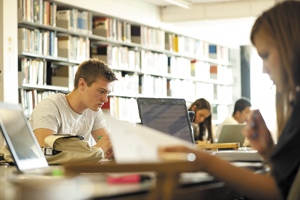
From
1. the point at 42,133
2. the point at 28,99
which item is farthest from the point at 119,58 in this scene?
the point at 42,133

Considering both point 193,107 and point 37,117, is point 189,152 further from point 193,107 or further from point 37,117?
point 193,107

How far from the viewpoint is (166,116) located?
2105 millimetres

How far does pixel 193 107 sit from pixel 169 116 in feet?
8.69

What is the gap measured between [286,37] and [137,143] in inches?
19.9

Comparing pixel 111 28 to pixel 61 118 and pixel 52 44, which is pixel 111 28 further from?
pixel 61 118

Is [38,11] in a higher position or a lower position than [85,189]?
higher

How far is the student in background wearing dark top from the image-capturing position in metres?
1.01

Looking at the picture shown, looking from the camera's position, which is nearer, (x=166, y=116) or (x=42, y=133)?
(x=166, y=116)

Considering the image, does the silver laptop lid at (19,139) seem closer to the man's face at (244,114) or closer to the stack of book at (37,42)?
the stack of book at (37,42)

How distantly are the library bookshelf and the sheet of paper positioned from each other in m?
3.57

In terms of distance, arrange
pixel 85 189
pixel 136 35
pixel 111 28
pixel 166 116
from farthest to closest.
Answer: pixel 136 35, pixel 111 28, pixel 166 116, pixel 85 189

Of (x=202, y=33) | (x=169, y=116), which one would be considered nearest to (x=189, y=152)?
(x=169, y=116)

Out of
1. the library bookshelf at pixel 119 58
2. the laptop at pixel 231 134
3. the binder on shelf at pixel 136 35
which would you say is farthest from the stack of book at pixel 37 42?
the laptop at pixel 231 134

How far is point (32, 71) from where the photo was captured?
174 inches
